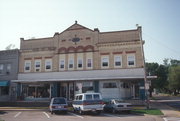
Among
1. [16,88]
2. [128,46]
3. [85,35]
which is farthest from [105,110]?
[16,88]

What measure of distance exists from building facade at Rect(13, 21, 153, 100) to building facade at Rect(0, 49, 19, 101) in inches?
38.7

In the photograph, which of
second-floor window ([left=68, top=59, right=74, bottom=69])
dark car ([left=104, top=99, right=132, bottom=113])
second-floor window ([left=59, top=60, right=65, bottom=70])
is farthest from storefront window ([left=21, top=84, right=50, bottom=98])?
dark car ([left=104, top=99, right=132, bottom=113])

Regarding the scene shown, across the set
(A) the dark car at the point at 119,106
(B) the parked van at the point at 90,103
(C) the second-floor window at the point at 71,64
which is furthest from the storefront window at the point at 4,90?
(A) the dark car at the point at 119,106

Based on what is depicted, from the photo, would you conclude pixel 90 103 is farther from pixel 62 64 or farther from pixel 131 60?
pixel 62 64

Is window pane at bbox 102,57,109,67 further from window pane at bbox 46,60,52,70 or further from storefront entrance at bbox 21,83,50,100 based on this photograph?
storefront entrance at bbox 21,83,50,100

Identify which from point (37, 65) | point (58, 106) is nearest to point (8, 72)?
point (37, 65)

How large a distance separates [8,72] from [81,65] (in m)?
12.8

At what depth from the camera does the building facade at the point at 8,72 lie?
3306 cm

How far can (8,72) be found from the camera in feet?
112

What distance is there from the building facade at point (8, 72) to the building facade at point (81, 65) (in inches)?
38.7

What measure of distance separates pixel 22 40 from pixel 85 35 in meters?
11.1

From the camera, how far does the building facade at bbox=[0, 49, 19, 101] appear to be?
108ft

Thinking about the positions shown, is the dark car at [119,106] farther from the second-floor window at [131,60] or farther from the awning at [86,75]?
the second-floor window at [131,60]

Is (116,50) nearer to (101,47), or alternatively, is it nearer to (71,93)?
(101,47)
